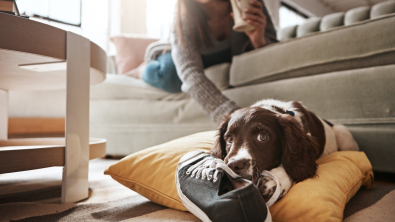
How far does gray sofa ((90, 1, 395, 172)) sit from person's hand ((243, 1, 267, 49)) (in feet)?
0.80

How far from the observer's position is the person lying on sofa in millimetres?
2553

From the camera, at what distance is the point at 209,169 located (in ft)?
3.53

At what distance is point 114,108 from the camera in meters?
3.01

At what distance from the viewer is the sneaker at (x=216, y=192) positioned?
0.89m

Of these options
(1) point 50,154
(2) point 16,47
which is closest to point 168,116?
(1) point 50,154

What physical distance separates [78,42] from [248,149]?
0.87 m

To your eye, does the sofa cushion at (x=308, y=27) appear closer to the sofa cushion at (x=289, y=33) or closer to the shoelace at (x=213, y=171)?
the sofa cushion at (x=289, y=33)

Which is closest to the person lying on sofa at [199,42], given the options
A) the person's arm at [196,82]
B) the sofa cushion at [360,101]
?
the person's arm at [196,82]

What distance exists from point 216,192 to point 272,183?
272 mm

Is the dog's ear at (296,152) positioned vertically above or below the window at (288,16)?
below

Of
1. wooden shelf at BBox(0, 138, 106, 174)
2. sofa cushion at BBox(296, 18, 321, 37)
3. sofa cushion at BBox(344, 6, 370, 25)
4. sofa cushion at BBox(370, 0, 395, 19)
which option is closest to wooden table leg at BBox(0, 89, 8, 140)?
wooden shelf at BBox(0, 138, 106, 174)

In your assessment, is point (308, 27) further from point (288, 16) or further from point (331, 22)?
point (288, 16)

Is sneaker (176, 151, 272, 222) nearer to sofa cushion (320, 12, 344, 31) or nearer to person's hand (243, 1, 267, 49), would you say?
person's hand (243, 1, 267, 49)

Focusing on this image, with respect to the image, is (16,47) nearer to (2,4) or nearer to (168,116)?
(2,4)
